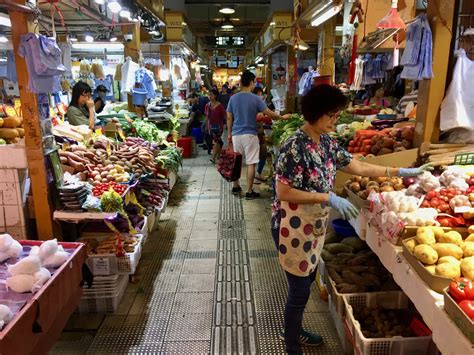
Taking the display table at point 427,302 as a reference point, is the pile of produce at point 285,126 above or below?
above

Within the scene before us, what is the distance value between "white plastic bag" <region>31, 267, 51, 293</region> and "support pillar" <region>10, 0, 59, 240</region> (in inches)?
45.5

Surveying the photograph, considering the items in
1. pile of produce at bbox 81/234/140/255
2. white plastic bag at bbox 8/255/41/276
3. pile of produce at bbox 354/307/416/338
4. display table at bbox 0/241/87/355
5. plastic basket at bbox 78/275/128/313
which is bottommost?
plastic basket at bbox 78/275/128/313

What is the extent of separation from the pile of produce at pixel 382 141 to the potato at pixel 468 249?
193cm

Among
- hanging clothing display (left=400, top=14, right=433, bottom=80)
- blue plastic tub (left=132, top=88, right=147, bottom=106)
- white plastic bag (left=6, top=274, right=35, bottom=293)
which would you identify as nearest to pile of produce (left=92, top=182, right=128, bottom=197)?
white plastic bag (left=6, top=274, right=35, bottom=293)

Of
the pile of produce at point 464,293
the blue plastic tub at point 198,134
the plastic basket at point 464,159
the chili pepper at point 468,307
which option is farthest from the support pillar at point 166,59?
the chili pepper at point 468,307

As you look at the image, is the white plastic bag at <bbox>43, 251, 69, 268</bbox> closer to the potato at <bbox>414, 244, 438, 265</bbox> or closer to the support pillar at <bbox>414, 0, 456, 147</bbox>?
the potato at <bbox>414, 244, 438, 265</bbox>

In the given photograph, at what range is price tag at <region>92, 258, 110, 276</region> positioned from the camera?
377 cm

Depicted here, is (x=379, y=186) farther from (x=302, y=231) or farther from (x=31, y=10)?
(x=31, y=10)

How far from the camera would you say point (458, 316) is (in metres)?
1.89

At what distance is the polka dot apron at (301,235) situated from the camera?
8.98 feet

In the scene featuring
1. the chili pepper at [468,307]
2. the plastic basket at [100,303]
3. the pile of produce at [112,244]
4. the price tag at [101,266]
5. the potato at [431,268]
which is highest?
the chili pepper at [468,307]

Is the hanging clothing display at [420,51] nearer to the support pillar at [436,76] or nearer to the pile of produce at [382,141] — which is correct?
the support pillar at [436,76]

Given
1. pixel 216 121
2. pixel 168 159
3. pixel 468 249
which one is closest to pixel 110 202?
pixel 168 159

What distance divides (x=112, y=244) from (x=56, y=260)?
1.10 meters
